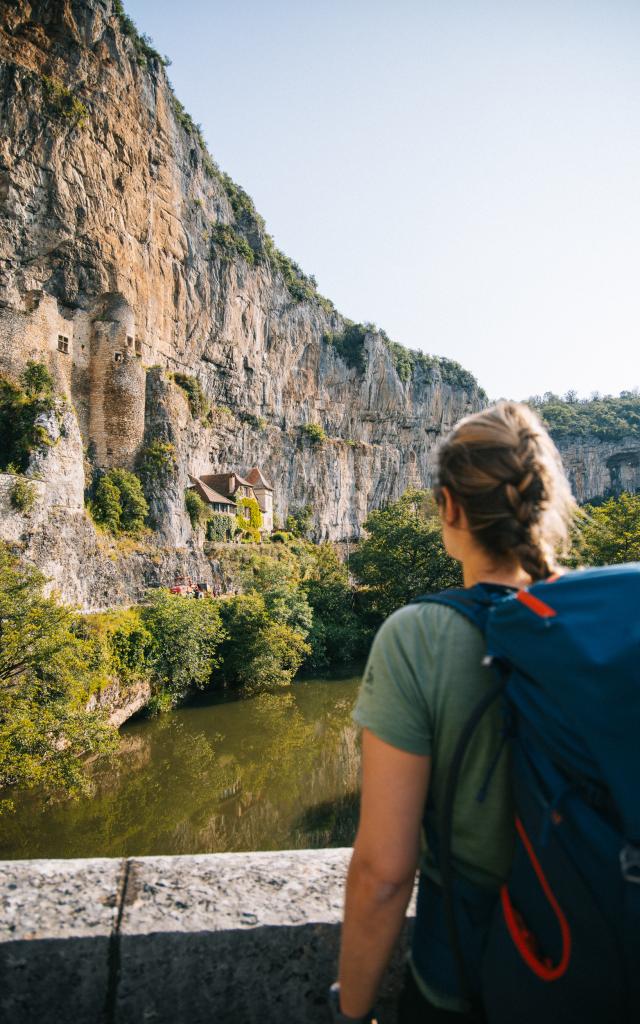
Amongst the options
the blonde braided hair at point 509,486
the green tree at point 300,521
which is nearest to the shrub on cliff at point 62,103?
the green tree at point 300,521

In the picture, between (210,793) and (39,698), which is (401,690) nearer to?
(39,698)

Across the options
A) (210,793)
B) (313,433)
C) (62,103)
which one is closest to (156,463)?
(62,103)

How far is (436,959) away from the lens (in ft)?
3.33

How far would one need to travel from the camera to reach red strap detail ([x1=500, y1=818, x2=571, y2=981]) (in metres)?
0.76

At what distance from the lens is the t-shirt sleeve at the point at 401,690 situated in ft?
3.20

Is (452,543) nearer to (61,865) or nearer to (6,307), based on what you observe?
(61,865)

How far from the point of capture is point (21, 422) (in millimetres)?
19859

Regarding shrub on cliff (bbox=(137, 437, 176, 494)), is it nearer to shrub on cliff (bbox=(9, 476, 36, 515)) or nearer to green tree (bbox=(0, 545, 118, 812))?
shrub on cliff (bbox=(9, 476, 36, 515))

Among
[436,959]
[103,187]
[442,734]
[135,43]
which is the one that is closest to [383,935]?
[436,959]

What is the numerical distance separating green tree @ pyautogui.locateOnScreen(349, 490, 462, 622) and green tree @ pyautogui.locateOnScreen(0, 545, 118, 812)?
54.8 feet

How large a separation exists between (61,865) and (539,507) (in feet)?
6.33

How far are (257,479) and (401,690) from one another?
37.6 m

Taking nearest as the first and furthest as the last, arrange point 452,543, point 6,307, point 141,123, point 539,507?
point 539,507, point 452,543, point 6,307, point 141,123

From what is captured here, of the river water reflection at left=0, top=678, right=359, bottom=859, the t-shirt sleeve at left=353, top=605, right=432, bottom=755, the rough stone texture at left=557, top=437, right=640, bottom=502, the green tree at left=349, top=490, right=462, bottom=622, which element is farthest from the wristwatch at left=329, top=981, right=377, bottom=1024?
the rough stone texture at left=557, top=437, right=640, bottom=502
